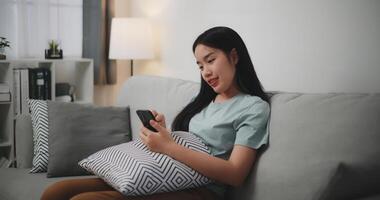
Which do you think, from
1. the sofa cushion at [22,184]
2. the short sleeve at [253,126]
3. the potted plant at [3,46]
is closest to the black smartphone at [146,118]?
the short sleeve at [253,126]

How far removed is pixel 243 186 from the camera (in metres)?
1.56

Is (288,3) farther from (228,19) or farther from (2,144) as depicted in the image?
(2,144)

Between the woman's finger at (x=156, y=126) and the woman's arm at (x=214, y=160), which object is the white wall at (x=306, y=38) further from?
the woman's finger at (x=156, y=126)

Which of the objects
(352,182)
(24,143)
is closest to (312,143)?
(352,182)

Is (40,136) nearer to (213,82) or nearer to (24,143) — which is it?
(24,143)

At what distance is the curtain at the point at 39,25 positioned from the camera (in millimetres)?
3258

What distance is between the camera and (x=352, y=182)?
133 cm

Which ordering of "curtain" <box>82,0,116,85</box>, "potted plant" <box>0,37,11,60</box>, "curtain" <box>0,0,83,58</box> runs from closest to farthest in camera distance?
"potted plant" <box>0,37,11,60</box> → "curtain" <box>0,0,83,58</box> → "curtain" <box>82,0,116,85</box>

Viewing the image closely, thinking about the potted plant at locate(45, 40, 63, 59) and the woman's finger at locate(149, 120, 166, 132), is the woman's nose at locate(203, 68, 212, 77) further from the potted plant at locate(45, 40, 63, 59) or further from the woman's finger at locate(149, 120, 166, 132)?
the potted plant at locate(45, 40, 63, 59)

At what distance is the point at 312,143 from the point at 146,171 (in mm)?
508

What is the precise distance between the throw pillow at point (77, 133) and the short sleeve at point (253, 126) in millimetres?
808

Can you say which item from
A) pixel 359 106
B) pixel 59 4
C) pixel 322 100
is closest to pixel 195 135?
pixel 322 100

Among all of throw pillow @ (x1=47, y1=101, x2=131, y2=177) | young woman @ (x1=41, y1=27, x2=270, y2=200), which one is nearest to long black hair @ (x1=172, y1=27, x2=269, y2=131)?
young woman @ (x1=41, y1=27, x2=270, y2=200)

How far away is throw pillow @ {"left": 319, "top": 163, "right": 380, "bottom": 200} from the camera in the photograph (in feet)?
4.31
